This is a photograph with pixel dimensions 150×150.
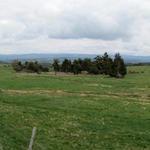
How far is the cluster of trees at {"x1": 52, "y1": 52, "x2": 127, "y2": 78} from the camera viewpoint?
237ft

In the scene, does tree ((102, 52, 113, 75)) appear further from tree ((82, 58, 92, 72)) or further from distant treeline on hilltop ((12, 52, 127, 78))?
tree ((82, 58, 92, 72))

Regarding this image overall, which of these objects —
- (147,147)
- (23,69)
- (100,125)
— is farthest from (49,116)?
(23,69)

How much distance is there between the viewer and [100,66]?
285 ft

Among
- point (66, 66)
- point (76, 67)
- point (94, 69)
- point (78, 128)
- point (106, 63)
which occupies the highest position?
point (106, 63)

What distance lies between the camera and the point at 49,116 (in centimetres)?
1742

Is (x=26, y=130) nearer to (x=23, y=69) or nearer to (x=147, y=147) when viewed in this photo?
(x=147, y=147)

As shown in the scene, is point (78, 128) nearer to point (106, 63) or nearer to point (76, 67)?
point (106, 63)

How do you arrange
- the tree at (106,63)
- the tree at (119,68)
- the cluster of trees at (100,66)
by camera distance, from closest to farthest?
the tree at (119,68)
the cluster of trees at (100,66)
the tree at (106,63)

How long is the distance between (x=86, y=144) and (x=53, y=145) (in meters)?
2.01

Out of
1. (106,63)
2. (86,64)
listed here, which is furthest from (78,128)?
(86,64)

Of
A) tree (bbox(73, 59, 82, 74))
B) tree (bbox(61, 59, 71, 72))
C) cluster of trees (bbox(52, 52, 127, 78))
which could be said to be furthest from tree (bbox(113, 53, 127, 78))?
tree (bbox(61, 59, 71, 72))

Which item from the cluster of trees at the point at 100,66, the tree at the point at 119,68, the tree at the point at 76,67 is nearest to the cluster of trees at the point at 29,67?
the cluster of trees at the point at 100,66

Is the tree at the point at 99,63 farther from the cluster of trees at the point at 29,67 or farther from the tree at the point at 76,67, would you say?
the cluster of trees at the point at 29,67

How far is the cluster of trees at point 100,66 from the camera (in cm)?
7238
